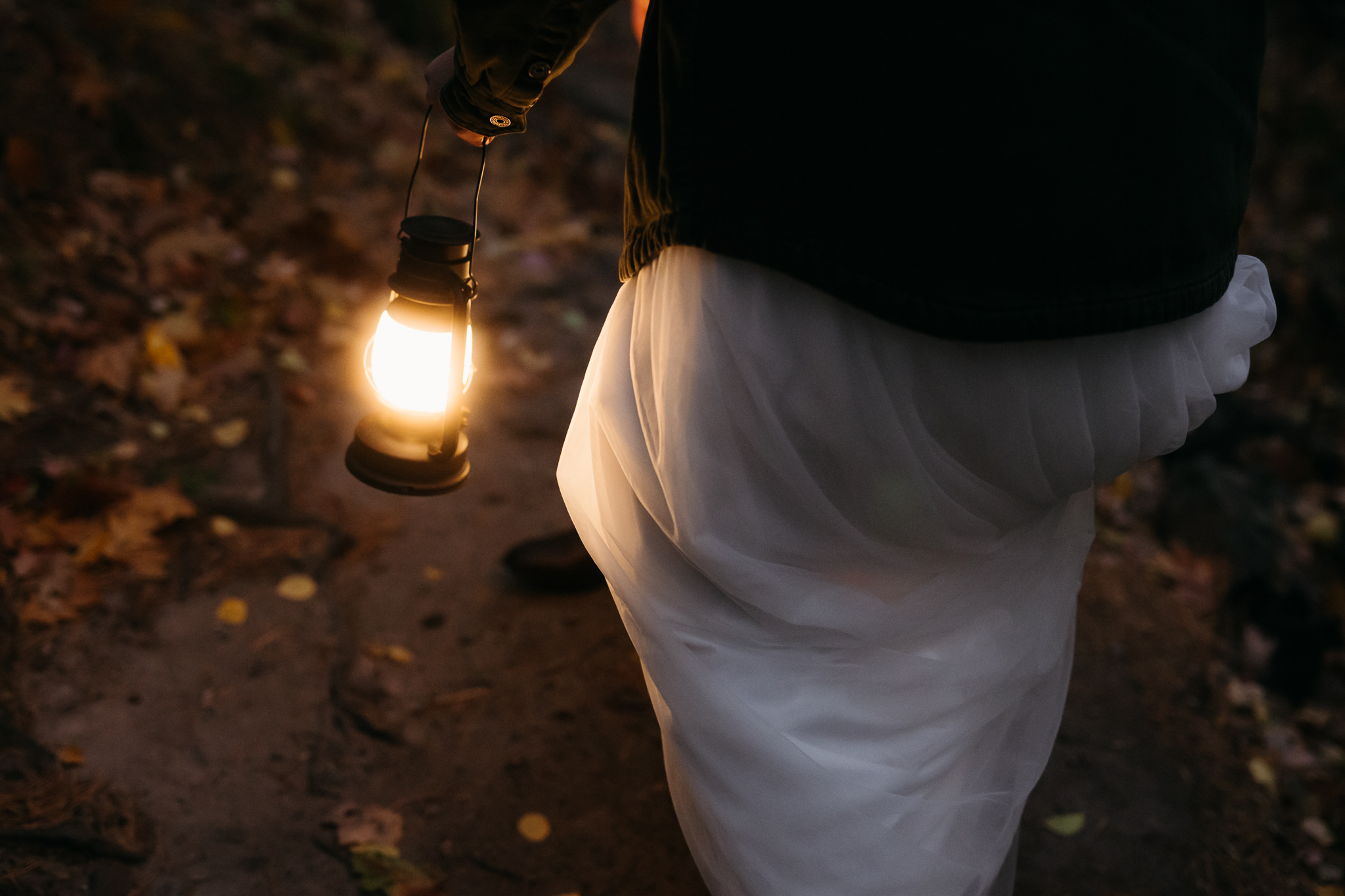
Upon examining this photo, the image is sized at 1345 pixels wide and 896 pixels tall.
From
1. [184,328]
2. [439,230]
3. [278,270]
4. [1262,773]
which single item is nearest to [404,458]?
[439,230]

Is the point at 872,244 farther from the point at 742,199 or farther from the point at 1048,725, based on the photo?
the point at 1048,725

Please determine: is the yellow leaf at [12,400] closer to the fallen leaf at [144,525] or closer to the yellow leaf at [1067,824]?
the fallen leaf at [144,525]

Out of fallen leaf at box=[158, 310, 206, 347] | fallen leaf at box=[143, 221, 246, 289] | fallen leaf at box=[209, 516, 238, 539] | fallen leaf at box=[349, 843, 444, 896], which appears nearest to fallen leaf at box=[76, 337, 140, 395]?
fallen leaf at box=[158, 310, 206, 347]

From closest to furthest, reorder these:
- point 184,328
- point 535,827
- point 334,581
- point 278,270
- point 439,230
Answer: point 439,230 < point 535,827 < point 334,581 < point 184,328 < point 278,270

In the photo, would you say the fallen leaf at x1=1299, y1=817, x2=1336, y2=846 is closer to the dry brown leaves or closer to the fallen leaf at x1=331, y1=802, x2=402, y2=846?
the fallen leaf at x1=331, y1=802, x2=402, y2=846

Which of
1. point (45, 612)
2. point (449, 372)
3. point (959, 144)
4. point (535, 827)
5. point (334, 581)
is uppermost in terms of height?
point (959, 144)

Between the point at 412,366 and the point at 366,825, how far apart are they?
0.99m

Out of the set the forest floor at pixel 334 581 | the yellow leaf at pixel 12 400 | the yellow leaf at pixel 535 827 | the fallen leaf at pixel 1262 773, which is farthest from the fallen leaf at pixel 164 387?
the fallen leaf at pixel 1262 773

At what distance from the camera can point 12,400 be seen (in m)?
2.35

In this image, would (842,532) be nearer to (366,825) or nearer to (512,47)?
(512,47)

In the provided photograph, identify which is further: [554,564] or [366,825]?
[554,564]

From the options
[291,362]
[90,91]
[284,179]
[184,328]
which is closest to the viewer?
[184,328]

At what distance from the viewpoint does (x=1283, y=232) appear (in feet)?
18.0

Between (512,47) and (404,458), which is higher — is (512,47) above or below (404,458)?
above
